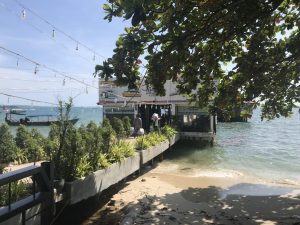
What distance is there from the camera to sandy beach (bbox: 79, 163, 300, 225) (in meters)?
9.76

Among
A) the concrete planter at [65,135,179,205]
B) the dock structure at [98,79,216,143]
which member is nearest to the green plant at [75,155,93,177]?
the concrete planter at [65,135,179,205]

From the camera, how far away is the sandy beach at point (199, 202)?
9758 millimetres

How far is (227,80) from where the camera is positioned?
38.3 feet

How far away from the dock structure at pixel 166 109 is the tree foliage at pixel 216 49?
51.4ft

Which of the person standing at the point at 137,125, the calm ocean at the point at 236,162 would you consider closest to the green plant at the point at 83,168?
the calm ocean at the point at 236,162

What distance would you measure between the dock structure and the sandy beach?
40.0 ft

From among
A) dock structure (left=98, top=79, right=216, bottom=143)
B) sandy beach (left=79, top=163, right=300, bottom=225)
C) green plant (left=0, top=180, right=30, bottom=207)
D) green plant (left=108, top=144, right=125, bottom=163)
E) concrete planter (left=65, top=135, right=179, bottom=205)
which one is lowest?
sandy beach (left=79, top=163, right=300, bottom=225)

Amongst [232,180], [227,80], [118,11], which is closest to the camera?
[118,11]

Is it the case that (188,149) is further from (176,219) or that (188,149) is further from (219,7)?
(219,7)

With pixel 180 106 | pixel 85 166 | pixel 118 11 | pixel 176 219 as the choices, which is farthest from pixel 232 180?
pixel 180 106

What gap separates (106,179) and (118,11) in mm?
6264

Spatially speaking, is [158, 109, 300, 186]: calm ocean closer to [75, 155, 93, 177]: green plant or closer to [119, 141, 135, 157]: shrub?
[119, 141, 135, 157]: shrub

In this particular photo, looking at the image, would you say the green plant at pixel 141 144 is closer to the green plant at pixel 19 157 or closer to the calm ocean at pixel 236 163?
the calm ocean at pixel 236 163

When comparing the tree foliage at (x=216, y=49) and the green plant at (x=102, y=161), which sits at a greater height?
the tree foliage at (x=216, y=49)
